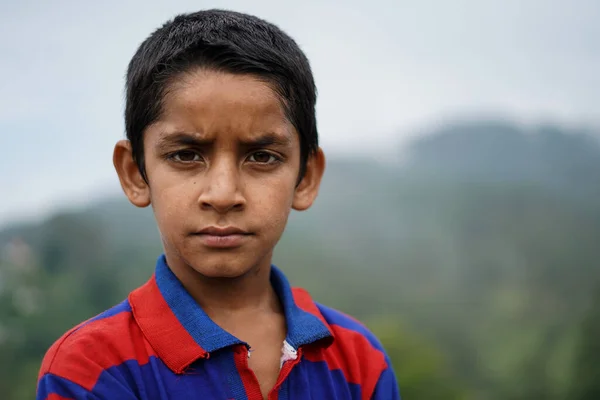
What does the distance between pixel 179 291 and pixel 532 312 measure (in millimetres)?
3338

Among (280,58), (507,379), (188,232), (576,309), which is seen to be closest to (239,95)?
(280,58)

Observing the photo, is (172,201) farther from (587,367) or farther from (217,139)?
(587,367)

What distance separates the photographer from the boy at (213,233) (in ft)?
4.12

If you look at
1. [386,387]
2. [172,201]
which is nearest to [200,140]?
[172,201]

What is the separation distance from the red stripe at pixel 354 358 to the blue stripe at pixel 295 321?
37mm

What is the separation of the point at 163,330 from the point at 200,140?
1.30 ft

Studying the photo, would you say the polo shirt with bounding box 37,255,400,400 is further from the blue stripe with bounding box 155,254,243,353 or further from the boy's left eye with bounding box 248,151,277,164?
the boy's left eye with bounding box 248,151,277,164

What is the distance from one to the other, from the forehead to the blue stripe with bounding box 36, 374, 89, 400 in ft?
1.74

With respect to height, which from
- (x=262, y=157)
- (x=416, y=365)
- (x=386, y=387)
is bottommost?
(x=416, y=365)

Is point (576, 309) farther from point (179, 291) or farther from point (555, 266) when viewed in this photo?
point (179, 291)

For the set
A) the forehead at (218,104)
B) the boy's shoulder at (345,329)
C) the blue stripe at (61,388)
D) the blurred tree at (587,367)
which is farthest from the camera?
the blurred tree at (587,367)

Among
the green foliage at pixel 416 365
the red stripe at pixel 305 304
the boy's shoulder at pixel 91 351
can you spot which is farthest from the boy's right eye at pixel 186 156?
the green foliage at pixel 416 365

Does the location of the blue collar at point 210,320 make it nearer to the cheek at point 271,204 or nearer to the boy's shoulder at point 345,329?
the boy's shoulder at point 345,329

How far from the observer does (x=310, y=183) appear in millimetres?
1598
